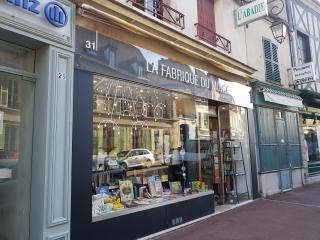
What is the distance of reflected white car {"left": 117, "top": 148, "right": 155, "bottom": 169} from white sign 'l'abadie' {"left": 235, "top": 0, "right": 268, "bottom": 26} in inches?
186

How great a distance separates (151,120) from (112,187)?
5.80ft

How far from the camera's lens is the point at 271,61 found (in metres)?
10.4

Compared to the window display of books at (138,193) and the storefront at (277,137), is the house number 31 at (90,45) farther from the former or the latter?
the storefront at (277,137)

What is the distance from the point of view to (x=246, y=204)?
26.2ft

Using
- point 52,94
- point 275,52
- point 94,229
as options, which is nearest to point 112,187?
point 94,229

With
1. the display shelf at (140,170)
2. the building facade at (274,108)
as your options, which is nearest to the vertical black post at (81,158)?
the display shelf at (140,170)

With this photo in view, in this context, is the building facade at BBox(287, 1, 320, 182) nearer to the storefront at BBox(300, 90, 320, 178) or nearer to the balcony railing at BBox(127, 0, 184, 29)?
the storefront at BBox(300, 90, 320, 178)

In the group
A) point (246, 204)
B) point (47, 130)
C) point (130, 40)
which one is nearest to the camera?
point (47, 130)

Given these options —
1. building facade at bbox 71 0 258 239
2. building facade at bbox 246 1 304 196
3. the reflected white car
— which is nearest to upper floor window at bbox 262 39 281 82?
building facade at bbox 246 1 304 196

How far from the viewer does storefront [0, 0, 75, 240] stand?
3906mm

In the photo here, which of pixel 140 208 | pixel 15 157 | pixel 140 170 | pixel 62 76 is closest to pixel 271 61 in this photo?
pixel 140 170

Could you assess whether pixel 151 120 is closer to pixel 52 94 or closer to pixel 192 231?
pixel 192 231

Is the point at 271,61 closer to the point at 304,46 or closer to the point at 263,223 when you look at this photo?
the point at 304,46

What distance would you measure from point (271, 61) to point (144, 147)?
6.37m
